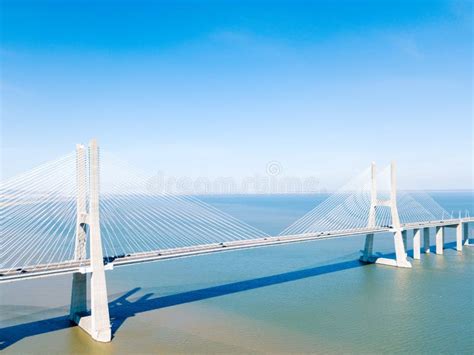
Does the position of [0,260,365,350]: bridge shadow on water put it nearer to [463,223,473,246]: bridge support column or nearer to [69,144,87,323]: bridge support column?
[69,144,87,323]: bridge support column

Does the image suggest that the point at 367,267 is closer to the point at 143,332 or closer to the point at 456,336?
the point at 456,336

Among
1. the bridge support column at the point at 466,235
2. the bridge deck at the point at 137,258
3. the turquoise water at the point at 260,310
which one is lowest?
the turquoise water at the point at 260,310

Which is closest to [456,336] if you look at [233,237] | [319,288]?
[319,288]

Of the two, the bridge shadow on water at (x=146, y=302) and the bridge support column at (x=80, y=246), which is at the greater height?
the bridge support column at (x=80, y=246)

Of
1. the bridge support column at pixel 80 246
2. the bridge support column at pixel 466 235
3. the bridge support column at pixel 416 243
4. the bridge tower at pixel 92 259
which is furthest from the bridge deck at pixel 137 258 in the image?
the bridge support column at pixel 466 235

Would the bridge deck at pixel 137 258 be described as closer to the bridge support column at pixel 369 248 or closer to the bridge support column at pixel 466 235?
the bridge support column at pixel 369 248

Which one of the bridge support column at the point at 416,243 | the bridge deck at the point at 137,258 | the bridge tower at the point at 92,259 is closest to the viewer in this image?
the bridge deck at the point at 137,258

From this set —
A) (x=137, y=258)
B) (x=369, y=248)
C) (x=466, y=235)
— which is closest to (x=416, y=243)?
(x=369, y=248)
